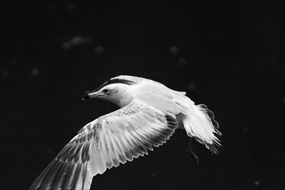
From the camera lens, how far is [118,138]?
4910 millimetres

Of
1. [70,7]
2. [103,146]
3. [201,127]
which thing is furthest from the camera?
[70,7]

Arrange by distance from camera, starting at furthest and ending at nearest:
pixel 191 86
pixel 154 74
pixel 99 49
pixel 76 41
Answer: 1. pixel 76 41
2. pixel 99 49
3. pixel 154 74
4. pixel 191 86

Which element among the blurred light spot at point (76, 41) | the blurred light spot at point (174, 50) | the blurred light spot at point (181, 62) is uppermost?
the blurred light spot at point (76, 41)

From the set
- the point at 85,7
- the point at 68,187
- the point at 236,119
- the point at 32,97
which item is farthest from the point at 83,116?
the point at 85,7

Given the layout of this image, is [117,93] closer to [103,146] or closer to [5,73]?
[103,146]

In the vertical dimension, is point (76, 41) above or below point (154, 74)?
above

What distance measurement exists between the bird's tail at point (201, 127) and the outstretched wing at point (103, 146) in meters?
0.24

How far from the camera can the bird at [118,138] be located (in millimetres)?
4758

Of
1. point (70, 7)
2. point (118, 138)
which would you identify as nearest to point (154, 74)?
point (70, 7)

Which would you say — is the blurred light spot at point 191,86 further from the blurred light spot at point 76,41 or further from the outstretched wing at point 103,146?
the outstretched wing at point 103,146

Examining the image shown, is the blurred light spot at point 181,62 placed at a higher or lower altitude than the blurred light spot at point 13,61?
lower

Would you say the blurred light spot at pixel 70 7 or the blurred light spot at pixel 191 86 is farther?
the blurred light spot at pixel 70 7

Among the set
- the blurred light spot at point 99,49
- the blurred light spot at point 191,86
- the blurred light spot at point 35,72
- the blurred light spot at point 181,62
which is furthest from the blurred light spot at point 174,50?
the blurred light spot at point 35,72

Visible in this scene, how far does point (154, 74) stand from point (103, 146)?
10.8ft
